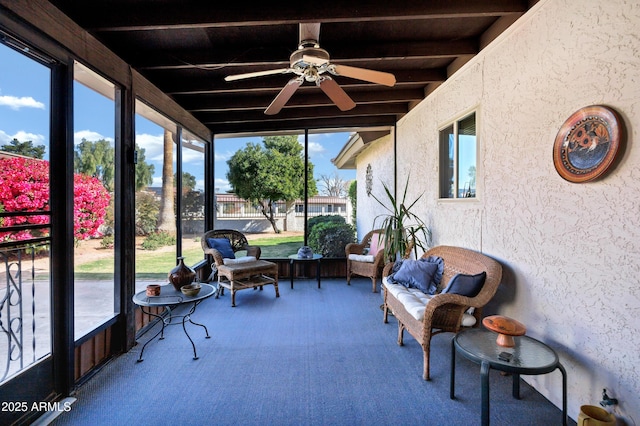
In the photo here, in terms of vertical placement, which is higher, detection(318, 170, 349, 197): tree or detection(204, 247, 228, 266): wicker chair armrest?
detection(318, 170, 349, 197): tree

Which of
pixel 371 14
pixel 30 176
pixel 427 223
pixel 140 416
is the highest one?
pixel 371 14

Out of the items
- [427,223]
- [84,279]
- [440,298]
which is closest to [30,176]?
[84,279]

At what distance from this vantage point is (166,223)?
4102 mm

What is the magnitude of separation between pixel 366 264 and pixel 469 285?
248 centimetres

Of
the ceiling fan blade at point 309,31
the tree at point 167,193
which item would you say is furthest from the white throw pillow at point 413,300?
Answer: the tree at point 167,193

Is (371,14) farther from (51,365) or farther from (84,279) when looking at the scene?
(51,365)

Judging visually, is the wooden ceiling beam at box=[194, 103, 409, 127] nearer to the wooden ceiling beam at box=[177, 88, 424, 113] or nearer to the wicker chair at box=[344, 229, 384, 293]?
the wooden ceiling beam at box=[177, 88, 424, 113]

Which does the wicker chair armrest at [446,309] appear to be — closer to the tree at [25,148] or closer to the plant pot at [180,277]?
the plant pot at [180,277]

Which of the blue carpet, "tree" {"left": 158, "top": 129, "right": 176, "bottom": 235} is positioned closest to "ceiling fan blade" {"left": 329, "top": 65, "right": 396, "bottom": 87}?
the blue carpet

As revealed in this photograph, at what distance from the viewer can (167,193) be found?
4105 mm

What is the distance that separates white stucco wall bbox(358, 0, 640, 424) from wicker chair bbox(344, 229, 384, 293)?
6.24 feet

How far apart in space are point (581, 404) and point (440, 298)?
100cm

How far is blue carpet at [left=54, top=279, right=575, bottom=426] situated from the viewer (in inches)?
79.8

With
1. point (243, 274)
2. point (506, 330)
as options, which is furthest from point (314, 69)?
point (243, 274)
